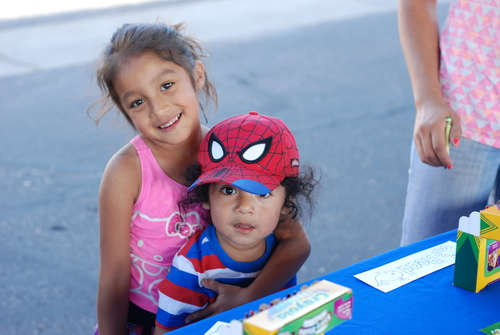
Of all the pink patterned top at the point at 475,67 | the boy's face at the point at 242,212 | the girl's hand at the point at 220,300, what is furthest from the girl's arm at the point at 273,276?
the pink patterned top at the point at 475,67

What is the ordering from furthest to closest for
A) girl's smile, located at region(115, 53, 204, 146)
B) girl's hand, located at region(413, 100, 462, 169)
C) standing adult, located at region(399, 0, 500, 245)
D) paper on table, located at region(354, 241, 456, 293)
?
1. standing adult, located at region(399, 0, 500, 245)
2. girl's hand, located at region(413, 100, 462, 169)
3. girl's smile, located at region(115, 53, 204, 146)
4. paper on table, located at region(354, 241, 456, 293)

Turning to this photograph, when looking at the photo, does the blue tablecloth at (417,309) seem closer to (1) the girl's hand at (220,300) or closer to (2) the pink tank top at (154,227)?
(1) the girl's hand at (220,300)

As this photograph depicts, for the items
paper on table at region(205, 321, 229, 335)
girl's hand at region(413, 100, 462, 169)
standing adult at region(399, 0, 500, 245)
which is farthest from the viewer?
standing adult at region(399, 0, 500, 245)

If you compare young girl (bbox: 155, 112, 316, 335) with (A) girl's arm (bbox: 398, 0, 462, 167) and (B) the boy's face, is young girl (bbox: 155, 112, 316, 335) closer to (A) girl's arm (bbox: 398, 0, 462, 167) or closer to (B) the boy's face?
(B) the boy's face

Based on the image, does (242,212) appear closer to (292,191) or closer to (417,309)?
(292,191)

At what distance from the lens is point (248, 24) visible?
303 inches

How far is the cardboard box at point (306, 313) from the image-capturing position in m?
0.93

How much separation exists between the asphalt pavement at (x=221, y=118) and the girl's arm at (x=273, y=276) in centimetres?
66

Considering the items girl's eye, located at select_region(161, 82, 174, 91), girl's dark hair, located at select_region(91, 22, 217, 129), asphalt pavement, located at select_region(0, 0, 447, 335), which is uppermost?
girl's dark hair, located at select_region(91, 22, 217, 129)

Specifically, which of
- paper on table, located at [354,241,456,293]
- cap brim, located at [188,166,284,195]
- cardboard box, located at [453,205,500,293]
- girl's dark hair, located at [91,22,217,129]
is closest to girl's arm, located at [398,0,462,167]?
paper on table, located at [354,241,456,293]

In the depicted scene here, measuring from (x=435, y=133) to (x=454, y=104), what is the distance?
0.26 metres

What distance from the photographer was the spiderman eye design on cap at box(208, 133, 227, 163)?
158 cm

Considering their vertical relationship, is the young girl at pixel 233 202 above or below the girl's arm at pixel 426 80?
below

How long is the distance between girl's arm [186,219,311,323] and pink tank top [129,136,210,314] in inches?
8.6
